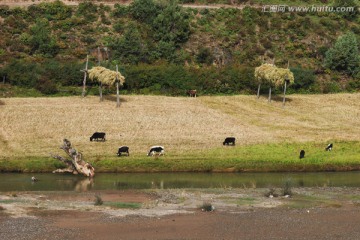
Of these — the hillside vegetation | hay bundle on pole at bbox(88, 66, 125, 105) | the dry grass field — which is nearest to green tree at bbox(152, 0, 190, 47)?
the hillside vegetation

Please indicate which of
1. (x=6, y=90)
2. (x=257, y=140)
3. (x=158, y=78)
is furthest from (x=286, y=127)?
(x=6, y=90)

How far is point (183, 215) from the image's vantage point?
42.4 meters

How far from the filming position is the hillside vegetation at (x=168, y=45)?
97812mm

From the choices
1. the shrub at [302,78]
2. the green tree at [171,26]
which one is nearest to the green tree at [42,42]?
the green tree at [171,26]

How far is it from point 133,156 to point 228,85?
127 feet

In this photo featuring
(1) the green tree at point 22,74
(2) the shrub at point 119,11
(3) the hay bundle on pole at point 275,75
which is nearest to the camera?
(3) the hay bundle on pole at point 275,75

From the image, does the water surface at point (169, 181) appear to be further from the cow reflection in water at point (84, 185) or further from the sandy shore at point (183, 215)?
the sandy shore at point (183, 215)

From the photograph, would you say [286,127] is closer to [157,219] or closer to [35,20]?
[157,219]

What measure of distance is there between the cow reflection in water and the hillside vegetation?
37740 millimetres

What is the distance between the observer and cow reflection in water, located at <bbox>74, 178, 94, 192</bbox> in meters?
52.7

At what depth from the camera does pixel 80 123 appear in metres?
76.7

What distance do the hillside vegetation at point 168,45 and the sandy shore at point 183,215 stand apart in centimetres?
4684

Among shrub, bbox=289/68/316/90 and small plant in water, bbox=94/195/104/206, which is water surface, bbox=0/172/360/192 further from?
shrub, bbox=289/68/316/90

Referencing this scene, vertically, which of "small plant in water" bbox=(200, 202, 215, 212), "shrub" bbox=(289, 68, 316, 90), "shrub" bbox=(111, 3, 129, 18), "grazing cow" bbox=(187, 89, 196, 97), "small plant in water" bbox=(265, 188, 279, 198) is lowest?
"small plant in water" bbox=(200, 202, 215, 212)
